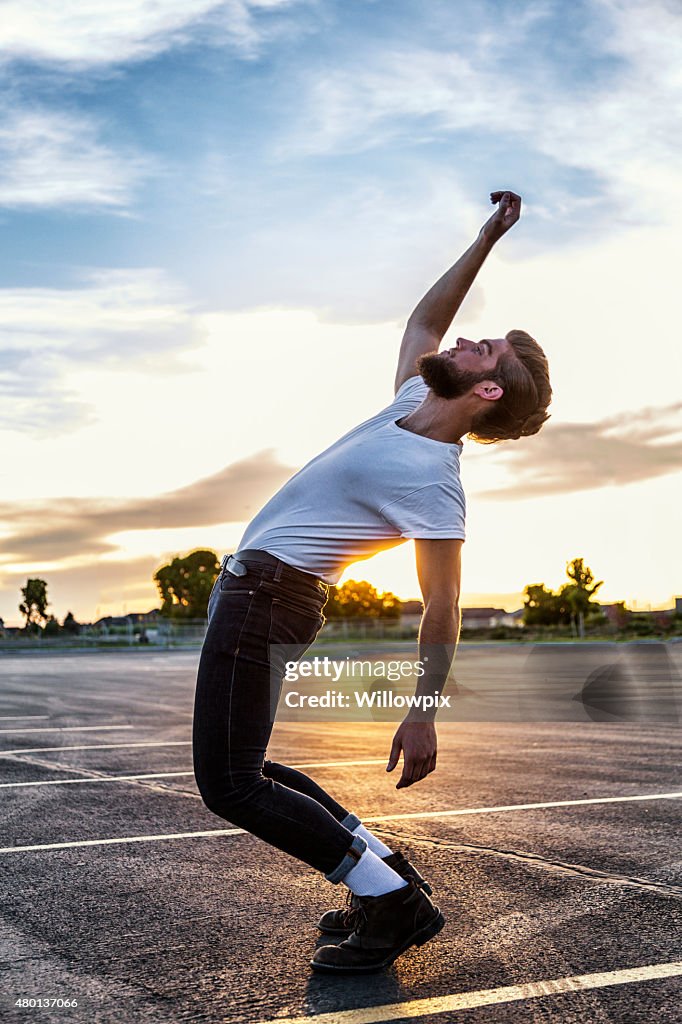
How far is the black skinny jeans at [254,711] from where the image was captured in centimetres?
319

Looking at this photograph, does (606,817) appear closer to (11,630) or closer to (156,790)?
(156,790)

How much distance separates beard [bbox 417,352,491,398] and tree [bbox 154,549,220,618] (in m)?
116

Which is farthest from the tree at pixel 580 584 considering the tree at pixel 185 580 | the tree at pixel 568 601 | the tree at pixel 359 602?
the tree at pixel 185 580

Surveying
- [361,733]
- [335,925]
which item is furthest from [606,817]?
[361,733]

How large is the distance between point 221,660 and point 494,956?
125 centimetres

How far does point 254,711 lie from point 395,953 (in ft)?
2.80

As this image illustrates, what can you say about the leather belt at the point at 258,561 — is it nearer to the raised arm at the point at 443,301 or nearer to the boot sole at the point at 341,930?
the raised arm at the point at 443,301

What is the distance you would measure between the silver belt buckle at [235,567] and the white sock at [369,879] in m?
0.95

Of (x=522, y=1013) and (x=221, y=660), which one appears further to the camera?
(x=221, y=660)

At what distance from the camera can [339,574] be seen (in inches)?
133

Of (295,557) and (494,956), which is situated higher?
(295,557)

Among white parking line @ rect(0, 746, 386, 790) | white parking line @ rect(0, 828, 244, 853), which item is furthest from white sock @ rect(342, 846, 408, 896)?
white parking line @ rect(0, 746, 386, 790)

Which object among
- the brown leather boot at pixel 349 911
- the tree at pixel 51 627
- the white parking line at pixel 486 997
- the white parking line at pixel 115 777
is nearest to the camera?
the white parking line at pixel 486 997

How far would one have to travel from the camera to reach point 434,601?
119 inches
